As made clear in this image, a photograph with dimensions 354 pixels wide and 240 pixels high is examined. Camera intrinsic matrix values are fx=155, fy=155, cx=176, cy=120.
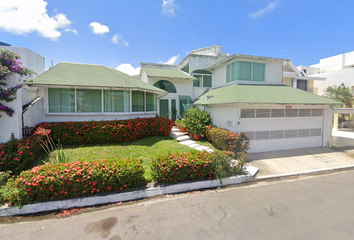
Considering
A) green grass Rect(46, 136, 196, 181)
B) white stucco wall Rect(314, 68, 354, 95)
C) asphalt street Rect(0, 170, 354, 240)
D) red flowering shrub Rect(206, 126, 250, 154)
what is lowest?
asphalt street Rect(0, 170, 354, 240)

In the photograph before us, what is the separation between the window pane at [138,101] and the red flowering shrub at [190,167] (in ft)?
19.6

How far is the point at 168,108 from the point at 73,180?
12.8 metres

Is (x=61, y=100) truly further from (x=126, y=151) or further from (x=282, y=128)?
(x=282, y=128)

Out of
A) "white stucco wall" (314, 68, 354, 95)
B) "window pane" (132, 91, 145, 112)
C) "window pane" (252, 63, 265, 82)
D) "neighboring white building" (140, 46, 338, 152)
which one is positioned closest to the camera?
"neighboring white building" (140, 46, 338, 152)

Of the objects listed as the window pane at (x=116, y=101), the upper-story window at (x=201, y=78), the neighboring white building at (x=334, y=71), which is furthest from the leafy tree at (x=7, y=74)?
the neighboring white building at (x=334, y=71)

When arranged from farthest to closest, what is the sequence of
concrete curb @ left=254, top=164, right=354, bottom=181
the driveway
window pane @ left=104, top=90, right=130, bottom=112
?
window pane @ left=104, top=90, right=130, bottom=112 → the driveway → concrete curb @ left=254, top=164, right=354, bottom=181

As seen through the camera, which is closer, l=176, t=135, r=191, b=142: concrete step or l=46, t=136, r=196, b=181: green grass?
l=46, t=136, r=196, b=181: green grass

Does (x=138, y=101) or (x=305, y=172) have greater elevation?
(x=138, y=101)

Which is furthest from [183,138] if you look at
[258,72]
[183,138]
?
[258,72]

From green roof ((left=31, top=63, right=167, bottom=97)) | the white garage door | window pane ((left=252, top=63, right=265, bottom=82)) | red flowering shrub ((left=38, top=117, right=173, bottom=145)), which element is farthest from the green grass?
window pane ((left=252, top=63, right=265, bottom=82))

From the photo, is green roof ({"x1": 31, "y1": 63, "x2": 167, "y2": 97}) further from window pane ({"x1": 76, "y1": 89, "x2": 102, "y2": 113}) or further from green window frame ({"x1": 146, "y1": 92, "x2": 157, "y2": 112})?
green window frame ({"x1": 146, "y1": 92, "x2": 157, "y2": 112})

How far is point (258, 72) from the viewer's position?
1366 centimetres

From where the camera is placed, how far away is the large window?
364 inches

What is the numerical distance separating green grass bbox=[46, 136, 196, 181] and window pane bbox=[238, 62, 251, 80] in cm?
846
